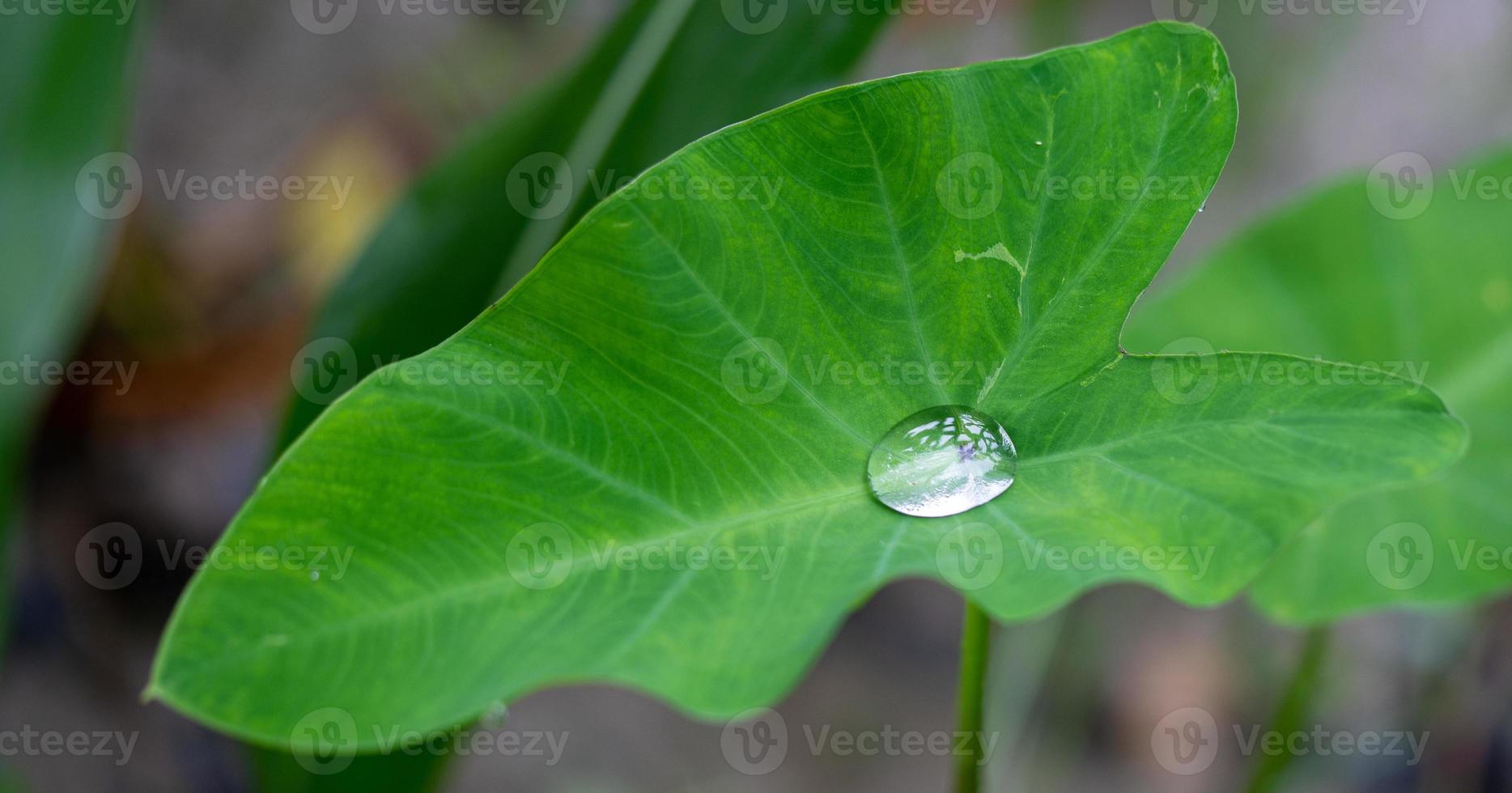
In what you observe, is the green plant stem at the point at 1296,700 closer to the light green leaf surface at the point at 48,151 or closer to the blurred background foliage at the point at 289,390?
the blurred background foliage at the point at 289,390

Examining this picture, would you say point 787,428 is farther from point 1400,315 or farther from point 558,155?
point 1400,315

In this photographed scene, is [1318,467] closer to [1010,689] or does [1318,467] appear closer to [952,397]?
[952,397]

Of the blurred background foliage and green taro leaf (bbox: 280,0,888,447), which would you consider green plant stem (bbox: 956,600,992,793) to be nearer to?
green taro leaf (bbox: 280,0,888,447)

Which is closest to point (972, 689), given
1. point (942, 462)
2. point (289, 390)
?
point (942, 462)

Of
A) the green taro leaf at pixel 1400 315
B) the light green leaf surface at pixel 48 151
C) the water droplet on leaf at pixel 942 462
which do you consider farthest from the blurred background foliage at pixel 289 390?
the water droplet on leaf at pixel 942 462

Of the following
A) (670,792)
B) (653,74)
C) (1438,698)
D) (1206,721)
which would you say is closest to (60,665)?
(670,792)
